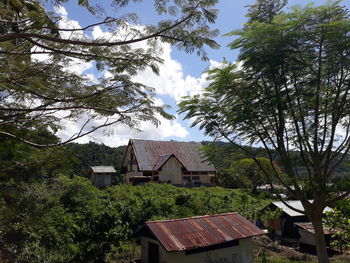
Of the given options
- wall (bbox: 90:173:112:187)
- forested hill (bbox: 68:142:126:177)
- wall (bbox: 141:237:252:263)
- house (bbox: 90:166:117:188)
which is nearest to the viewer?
wall (bbox: 141:237:252:263)

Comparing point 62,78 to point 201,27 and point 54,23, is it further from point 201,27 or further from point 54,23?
point 201,27

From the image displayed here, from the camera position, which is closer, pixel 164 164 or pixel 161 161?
pixel 164 164

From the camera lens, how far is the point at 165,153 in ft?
111

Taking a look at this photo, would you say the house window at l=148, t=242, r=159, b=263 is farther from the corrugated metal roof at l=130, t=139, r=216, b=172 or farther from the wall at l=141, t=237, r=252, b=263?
the corrugated metal roof at l=130, t=139, r=216, b=172

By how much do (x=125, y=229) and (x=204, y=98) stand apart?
6.80 meters

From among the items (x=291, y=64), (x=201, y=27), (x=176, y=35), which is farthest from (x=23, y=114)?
(x=291, y=64)

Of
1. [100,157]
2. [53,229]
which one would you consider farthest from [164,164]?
[100,157]

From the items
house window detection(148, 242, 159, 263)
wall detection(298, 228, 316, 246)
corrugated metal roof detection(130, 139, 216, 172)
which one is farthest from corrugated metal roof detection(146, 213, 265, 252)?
corrugated metal roof detection(130, 139, 216, 172)

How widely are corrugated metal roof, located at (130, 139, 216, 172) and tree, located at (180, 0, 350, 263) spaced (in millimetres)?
22414

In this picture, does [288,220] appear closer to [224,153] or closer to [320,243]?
[320,243]

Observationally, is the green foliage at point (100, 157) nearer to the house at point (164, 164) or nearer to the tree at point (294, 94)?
the house at point (164, 164)

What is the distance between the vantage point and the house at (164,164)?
1200 inches

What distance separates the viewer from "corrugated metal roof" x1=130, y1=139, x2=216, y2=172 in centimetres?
3139

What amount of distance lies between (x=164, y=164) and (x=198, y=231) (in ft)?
68.1
